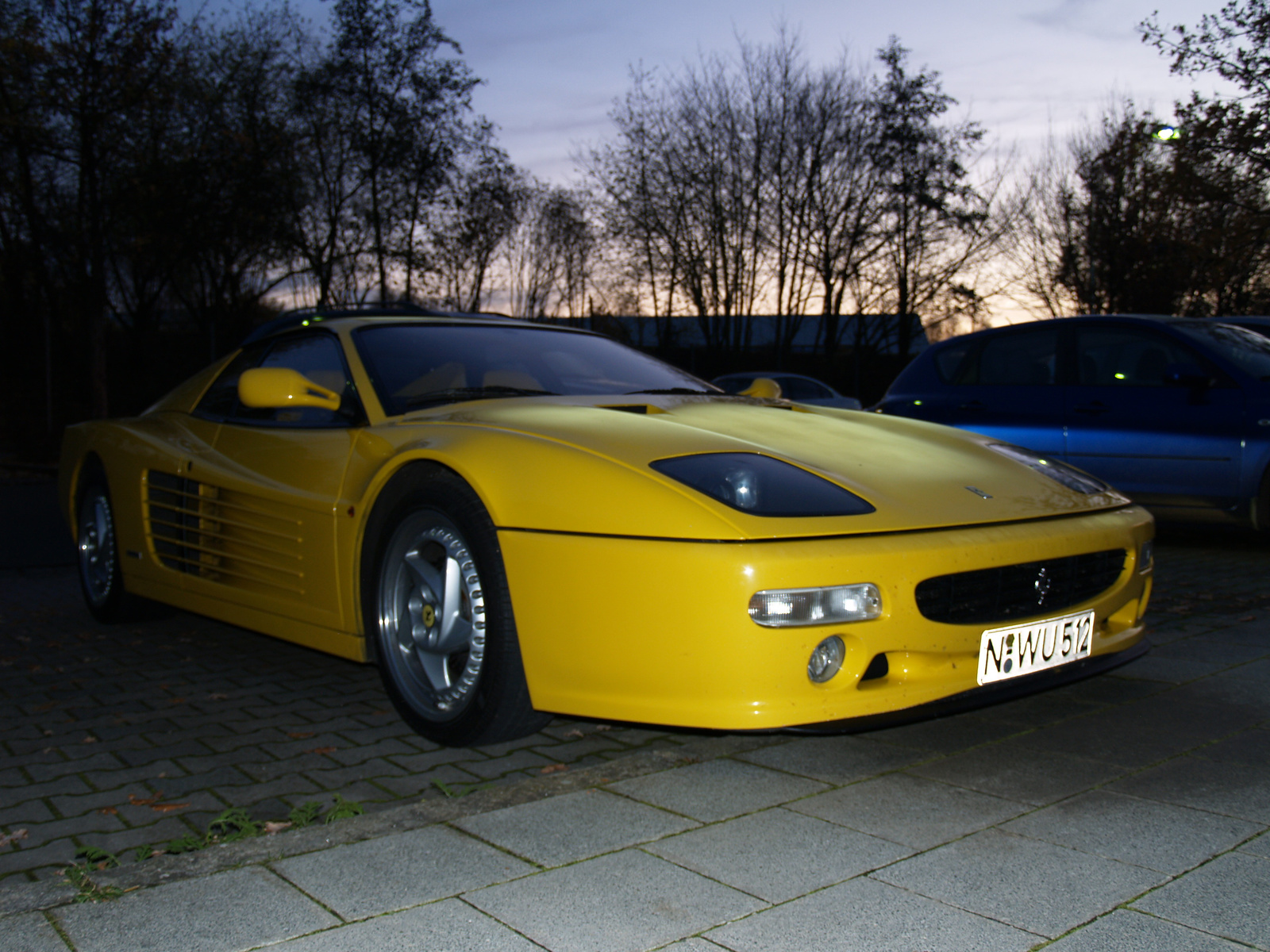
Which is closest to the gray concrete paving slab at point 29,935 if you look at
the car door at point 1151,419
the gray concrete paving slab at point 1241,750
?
the gray concrete paving slab at point 1241,750

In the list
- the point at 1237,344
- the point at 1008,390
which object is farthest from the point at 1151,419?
the point at 1008,390

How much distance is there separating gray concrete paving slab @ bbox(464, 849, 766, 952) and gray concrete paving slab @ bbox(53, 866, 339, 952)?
331 millimetres

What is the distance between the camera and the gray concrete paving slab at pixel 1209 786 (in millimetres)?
2535

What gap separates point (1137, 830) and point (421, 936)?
152cm

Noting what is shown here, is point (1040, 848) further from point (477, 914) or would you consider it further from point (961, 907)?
point (477, 914)

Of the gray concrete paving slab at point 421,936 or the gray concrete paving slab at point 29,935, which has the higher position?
the gray concrete paving slab at point 421,936

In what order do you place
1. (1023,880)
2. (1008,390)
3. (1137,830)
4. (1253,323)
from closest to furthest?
(1023,880)
(1137,830)
(1253,323)
(1008,390)

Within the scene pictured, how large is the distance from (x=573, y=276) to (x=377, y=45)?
49.4ft

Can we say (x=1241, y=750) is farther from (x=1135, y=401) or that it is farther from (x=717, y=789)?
(x=1135, y=401)

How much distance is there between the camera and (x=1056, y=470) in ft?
11.6

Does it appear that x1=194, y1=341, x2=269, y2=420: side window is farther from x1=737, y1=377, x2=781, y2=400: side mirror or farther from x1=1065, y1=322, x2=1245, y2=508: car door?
x1=1065, y1=322, x2=1245, y2=508: car door

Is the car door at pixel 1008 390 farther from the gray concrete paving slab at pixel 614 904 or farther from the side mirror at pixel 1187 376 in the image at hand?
the gray concrete paving slab at pixel 614 904

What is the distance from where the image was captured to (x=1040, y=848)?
7.52ft

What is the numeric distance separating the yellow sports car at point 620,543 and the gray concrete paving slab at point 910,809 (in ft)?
0.71
